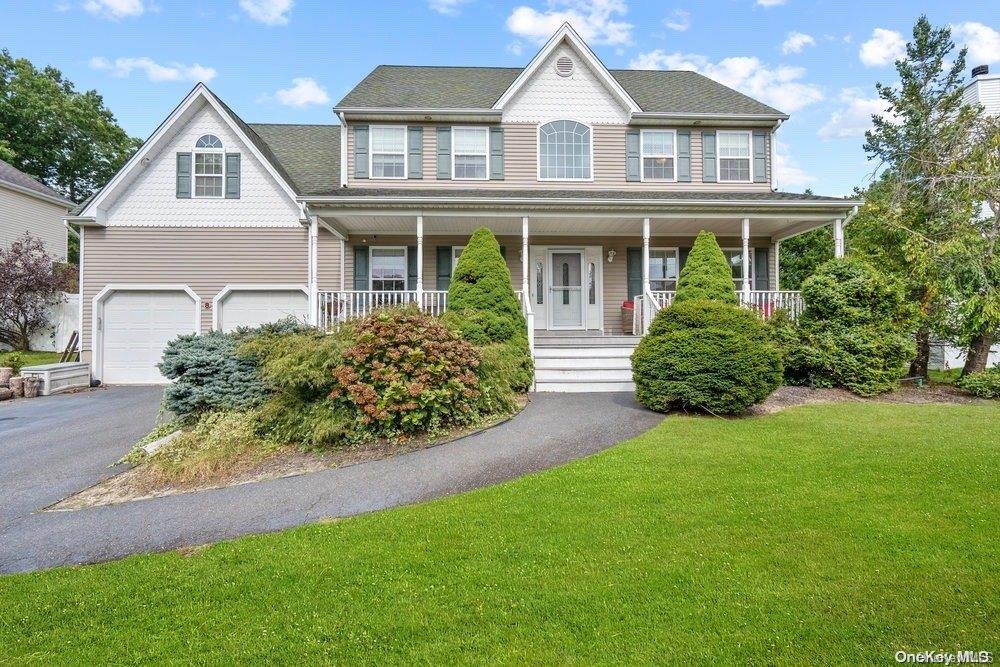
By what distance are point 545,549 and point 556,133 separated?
496 inches

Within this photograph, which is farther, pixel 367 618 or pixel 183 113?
pixel 183 113

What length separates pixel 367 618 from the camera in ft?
8.60

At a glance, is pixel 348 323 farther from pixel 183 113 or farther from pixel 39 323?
pixel 39 323

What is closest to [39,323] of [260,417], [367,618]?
[260,417]

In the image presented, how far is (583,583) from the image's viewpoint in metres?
2.90

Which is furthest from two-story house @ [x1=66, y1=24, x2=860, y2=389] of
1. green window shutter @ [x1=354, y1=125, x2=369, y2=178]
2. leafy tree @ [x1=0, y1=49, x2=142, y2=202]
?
leafy tree @ [x1=0, y1=49, x2=142, y2=202]

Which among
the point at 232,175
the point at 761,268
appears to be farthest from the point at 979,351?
the point at 232,175

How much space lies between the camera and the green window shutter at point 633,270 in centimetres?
1378

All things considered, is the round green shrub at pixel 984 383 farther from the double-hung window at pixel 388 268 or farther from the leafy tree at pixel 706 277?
the double-hung window at pixel 388 268

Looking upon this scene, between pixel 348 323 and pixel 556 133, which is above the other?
pixel 556 133

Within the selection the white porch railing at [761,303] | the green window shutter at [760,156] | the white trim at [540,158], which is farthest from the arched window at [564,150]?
the green window shutter at [760,156]

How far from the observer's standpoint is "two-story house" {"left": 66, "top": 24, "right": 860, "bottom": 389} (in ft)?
41.9

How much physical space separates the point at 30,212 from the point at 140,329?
13.4 meters

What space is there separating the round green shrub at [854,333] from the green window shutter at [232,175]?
45.0 ft
